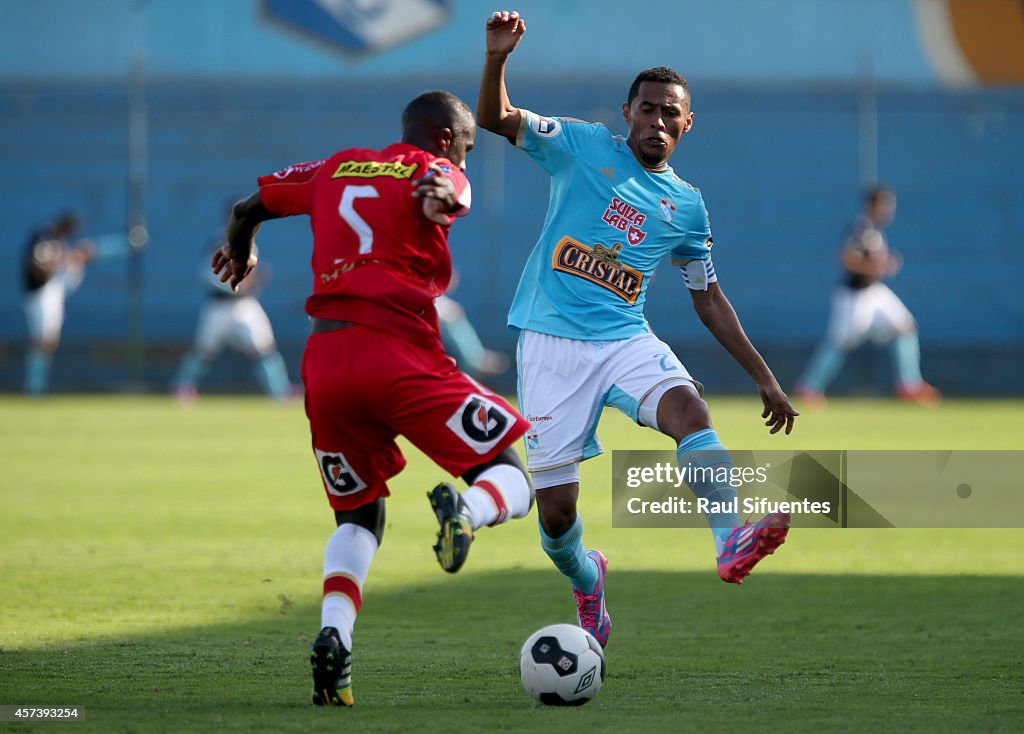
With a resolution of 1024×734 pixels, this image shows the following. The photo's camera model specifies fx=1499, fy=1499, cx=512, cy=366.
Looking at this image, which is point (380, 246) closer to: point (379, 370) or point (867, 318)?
point (379, 370)

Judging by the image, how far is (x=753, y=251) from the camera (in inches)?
1041

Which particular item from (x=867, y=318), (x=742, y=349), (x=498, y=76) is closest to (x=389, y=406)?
(x=498, y=76)

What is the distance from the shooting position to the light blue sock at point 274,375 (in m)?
22.1

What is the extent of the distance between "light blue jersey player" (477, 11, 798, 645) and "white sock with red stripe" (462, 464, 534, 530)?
73 centimetres

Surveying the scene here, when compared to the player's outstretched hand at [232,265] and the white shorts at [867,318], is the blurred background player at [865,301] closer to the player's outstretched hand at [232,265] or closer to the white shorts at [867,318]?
the white shorts at [867,318]

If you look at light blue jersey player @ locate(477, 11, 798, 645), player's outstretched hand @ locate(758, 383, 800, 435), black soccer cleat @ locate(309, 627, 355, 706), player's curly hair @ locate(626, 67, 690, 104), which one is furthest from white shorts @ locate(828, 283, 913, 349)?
black soccer cleat @ locate(309, 627, 355, 706)

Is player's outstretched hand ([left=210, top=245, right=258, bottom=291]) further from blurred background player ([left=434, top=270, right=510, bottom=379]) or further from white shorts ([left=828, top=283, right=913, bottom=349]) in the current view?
blurred background player ([left=434, top=270, right=510, bottom=379])

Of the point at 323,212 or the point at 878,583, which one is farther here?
the point at 878,583

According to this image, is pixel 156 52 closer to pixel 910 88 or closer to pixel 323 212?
pixel 910 88

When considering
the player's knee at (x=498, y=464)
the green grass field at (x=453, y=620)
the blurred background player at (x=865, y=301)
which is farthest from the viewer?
the blurred background player at (x=865, y=301)

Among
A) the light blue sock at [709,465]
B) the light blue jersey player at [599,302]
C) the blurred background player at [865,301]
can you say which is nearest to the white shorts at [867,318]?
the blurred background player at [865,301]

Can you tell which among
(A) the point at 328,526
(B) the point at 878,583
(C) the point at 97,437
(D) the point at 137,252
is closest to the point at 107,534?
(A) the point at 328,526

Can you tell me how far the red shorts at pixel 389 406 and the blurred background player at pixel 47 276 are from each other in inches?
716

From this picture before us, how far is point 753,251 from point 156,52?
11.2 meters
